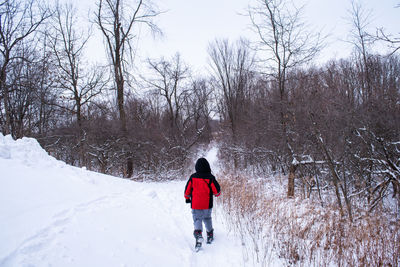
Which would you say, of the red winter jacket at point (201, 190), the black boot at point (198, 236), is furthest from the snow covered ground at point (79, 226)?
the red winter jacket at point (201, 190)

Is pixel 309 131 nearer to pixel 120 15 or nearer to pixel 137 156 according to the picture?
pixel 137 156

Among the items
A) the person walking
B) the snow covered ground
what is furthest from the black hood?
the snow covered ground

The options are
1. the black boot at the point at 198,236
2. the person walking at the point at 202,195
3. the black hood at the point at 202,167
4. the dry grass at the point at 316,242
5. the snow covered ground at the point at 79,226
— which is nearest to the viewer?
the snow covered ground at the point at 79,226

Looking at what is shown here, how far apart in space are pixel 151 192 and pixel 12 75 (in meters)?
9.54

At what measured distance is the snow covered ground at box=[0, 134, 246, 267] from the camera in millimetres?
2283

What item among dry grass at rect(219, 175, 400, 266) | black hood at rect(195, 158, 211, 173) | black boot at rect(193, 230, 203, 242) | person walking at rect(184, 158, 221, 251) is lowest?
dry grass at rect(219, 175, 400, 266)

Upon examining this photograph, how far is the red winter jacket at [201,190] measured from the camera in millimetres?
3580

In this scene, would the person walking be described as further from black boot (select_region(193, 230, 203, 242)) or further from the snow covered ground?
the snow covered ground

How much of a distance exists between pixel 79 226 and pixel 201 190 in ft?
6.72

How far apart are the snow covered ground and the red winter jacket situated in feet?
2.42

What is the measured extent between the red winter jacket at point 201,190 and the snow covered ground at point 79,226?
2.42 ft

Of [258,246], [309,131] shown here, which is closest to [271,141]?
[309,131]

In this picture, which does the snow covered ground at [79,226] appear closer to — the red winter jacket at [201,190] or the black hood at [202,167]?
the red winter jacket at [201,190]

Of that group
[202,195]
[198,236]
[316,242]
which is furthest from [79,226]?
[316,242]
